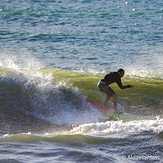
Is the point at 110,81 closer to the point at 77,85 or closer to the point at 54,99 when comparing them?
the point at 54,99

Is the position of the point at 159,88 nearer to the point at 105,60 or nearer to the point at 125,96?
the point at 125,96

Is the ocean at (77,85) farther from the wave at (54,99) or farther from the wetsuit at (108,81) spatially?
the wetsuit at (108,81)

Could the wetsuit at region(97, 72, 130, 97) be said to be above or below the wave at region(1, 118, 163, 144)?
above

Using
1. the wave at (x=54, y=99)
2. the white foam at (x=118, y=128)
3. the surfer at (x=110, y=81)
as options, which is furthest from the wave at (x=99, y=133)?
the surfer at (x=110, y=81)

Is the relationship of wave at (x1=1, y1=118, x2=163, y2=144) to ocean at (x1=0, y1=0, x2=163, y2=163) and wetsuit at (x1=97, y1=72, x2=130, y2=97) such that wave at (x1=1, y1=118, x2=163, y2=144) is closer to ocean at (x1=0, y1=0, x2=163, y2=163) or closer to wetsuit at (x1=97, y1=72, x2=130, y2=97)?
ocean at (x1=0, y1=0, x2=163, y2=163)

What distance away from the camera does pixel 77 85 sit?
81.6 feet

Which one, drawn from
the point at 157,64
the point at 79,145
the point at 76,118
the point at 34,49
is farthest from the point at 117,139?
the point at 34,49

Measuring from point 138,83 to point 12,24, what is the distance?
58.0 ft

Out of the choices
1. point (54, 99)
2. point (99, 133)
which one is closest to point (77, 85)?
point (54, 99)

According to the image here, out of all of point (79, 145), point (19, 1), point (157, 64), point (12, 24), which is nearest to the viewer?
point (79, 145)

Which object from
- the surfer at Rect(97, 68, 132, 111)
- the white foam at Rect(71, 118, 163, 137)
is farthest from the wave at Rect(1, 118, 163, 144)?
the surfer at Rect(97, 68, 132, 111)

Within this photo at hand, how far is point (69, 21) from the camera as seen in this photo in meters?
43.2

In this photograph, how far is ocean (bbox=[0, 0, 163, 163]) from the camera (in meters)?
17.0

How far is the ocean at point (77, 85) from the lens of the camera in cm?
1698
